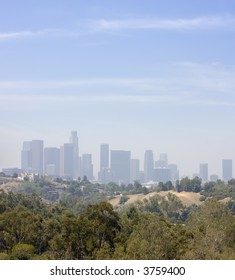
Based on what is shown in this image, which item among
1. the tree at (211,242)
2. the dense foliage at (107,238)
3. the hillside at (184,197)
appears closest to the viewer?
the tree at (211,242)

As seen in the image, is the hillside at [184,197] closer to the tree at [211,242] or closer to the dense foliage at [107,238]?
the dense foliage at [107,238]

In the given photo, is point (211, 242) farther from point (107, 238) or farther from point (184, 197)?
point (184, 197)

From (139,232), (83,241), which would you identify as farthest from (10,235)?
(139,232)

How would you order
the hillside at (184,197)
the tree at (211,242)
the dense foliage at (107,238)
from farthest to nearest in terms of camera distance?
the hillside at (184,197) < the dense foliage at (107,238) < the tree at (211,242)

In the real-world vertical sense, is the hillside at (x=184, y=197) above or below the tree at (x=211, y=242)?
below

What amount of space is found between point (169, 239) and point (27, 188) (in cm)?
9673

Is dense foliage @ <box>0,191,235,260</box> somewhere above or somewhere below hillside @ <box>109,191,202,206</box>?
above

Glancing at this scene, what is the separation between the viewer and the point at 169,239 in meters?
19.7

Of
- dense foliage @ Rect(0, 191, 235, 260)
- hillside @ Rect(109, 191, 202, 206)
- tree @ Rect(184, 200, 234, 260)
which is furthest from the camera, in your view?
hillside @ Rect(109, 191, 202, 206)

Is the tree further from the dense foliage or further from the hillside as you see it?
the hillside

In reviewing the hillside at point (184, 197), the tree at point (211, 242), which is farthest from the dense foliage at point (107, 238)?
the hillside at point (184, 197)

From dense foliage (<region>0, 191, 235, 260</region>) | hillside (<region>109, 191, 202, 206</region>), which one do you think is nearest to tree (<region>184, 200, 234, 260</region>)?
dense foliage (<region>0, 191, 235, 260</region>)

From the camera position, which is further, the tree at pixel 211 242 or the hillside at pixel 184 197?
the hillside at pixel 184 197

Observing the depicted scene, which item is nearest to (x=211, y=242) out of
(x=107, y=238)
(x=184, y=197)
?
(x=107, y=238)
